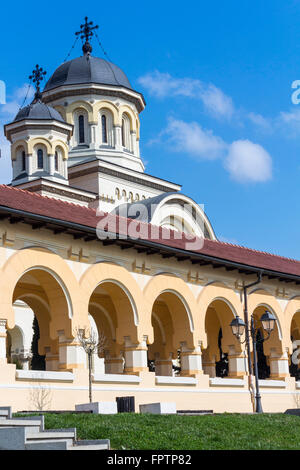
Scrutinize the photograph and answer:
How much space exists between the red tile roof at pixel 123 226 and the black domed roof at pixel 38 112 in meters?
18.9

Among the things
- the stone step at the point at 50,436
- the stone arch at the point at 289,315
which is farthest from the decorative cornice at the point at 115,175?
the stone step at the point at 50,436

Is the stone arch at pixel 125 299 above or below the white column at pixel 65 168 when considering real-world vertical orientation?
below

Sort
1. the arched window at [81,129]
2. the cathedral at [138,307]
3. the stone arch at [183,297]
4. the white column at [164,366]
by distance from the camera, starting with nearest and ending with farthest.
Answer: the cathedral at [138,307] < the stone arch at [183,297] < the white column at [164,366] < the arched window at [81,129]

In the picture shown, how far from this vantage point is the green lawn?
40.3 ft

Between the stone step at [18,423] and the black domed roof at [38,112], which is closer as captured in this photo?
the stone step at [18,423]

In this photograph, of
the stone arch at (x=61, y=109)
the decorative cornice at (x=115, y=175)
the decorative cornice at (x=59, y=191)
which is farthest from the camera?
the stone arch at (x=61, y=109)

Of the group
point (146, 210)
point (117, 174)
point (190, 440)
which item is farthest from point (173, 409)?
point (117, 174)

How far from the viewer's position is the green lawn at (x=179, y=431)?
12281 mm

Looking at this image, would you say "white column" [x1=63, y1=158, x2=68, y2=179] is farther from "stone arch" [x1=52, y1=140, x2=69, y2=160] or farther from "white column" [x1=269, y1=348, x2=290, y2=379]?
"white column" [x1=269, y1=348, x2=290, y2=379]

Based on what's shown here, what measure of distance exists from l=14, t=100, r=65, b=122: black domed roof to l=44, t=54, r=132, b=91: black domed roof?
11.0 feet

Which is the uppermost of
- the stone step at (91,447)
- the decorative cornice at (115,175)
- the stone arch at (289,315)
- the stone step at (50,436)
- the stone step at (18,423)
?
the decorative cornice at (115,175)

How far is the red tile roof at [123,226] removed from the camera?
20.9 meters

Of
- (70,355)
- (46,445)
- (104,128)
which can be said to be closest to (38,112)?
(104,128)

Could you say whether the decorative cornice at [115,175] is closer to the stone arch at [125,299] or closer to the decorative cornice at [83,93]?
the decorative cornice at [83,93]
